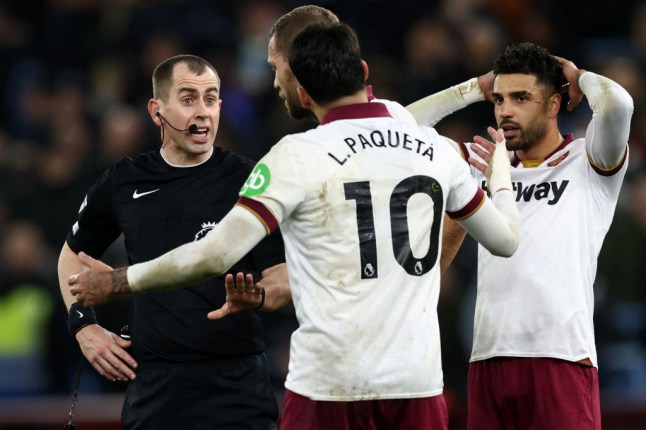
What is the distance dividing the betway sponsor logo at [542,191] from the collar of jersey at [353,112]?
48.4 inches

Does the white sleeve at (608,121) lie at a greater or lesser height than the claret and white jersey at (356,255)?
greater

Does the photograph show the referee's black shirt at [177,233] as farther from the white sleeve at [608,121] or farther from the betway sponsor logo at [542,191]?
the white sleeve at [608,121]

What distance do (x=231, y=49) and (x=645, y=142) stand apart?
4260 mm

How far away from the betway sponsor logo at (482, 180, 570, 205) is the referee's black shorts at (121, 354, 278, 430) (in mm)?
1443

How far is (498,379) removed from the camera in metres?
5.72

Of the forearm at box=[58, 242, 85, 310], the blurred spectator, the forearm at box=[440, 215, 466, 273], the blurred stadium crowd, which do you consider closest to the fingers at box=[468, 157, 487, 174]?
the forearm at box=[440, 215, 466, 273]

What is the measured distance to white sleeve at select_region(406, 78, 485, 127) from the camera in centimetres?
613

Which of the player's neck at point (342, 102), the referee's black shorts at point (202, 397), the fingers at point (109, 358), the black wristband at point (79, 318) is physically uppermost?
the player's neck at point (342, 102)

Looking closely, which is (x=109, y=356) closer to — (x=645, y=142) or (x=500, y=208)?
(x=500, y=208)

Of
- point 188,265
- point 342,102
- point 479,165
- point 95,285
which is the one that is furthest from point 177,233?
point 479,165

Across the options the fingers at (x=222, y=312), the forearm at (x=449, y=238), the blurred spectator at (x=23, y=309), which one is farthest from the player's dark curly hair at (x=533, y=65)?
the blurred spectator at (x=23, y=309)

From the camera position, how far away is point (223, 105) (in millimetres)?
12242

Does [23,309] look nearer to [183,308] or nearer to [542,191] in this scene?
[183,308]

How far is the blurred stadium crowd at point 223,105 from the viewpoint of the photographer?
32.8 ft
